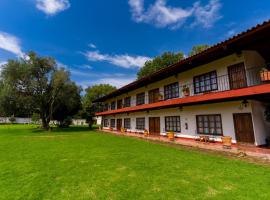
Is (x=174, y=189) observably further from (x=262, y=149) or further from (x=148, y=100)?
(x=148, y=100)

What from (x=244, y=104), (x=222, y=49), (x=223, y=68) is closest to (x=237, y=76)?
(x=223, y=68)

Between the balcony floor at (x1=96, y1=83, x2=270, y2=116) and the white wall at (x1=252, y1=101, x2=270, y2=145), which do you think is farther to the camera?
the white wall at (x1=252, y1=101, x2=270, y2=145)

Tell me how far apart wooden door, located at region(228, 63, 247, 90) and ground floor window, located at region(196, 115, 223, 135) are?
264 cm

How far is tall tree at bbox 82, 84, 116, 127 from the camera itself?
4120cm

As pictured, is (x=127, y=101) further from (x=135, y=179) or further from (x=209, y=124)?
(x=135, y=179)

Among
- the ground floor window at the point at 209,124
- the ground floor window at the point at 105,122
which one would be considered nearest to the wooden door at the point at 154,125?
the ground floor window at the point at 209,124

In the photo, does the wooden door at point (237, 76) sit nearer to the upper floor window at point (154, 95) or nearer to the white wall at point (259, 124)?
the white wall at point (259, 124)

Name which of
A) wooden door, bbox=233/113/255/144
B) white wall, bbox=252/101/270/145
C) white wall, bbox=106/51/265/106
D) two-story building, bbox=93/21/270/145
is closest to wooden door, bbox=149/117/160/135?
two-story building, bbox=93/21/270/145

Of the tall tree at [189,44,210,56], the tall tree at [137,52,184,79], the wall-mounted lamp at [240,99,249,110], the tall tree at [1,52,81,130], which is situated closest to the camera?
the wall-mounted lamp at [240,99,249,110]

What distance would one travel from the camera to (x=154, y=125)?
20.4m

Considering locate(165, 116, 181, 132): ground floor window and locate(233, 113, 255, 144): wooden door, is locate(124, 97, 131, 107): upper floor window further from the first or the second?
locate(233, 113, 255, 144): wooden door

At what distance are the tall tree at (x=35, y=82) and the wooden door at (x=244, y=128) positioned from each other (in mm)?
28533

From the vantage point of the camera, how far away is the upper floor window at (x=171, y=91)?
17.1 metres

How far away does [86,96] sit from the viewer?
1770 inches
